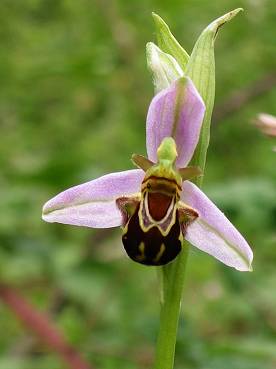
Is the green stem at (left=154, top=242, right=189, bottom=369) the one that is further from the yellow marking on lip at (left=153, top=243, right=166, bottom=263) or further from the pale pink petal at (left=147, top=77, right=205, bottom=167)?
the pale pink petal at (left=147, top=77, right=205, bottom=167)

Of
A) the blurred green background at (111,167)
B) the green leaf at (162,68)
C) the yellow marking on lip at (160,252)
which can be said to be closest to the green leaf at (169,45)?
the green leaf at (162,68)

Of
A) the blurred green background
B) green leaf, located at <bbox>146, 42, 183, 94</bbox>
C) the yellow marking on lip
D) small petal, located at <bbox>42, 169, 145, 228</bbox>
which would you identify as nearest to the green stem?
the yellow marking on lip

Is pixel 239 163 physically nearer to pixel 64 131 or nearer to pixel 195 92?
pixel 64 131

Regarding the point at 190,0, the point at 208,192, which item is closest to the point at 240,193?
the point at 208,192

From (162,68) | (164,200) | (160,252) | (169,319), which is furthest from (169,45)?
(169,319)

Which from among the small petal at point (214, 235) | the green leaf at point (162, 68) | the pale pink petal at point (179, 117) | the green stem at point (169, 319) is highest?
the green leaf at point (162, 68)

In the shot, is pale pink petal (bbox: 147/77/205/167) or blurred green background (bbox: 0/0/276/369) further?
blurred green background (bbox: 0/0/276/369)

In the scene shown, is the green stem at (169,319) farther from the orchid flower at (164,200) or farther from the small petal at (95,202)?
the small petal at (95,202)
